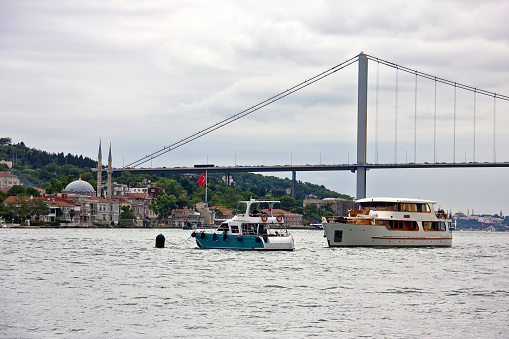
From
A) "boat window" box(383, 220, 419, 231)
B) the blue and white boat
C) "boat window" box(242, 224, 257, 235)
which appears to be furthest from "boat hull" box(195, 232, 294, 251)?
"boat window" box(383, 220, 419, 231)

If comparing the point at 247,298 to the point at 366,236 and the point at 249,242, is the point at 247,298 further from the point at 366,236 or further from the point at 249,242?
the point at 366,236

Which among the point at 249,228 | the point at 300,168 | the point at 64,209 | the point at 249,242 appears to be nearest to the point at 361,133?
the point at 300,168

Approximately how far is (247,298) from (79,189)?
553ft

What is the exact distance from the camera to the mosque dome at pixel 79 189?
18888cm

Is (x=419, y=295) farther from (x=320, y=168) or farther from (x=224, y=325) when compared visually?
(x=320, y=168)

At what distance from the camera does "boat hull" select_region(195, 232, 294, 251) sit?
164 feet

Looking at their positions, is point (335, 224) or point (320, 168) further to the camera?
point (320, 168)

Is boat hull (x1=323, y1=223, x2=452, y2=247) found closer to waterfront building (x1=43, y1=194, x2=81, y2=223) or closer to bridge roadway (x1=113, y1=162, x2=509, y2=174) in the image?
bridge roadway (x1=113, y1=162, x2=509, y2=174)

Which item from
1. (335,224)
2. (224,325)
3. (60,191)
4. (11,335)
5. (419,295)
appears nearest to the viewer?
(11,335)

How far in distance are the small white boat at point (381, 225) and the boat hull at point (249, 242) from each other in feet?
26.9

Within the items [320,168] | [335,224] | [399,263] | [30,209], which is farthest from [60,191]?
[399,263]

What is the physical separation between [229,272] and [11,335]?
59.7ft

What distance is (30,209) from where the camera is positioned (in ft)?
481

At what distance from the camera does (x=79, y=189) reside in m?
190
